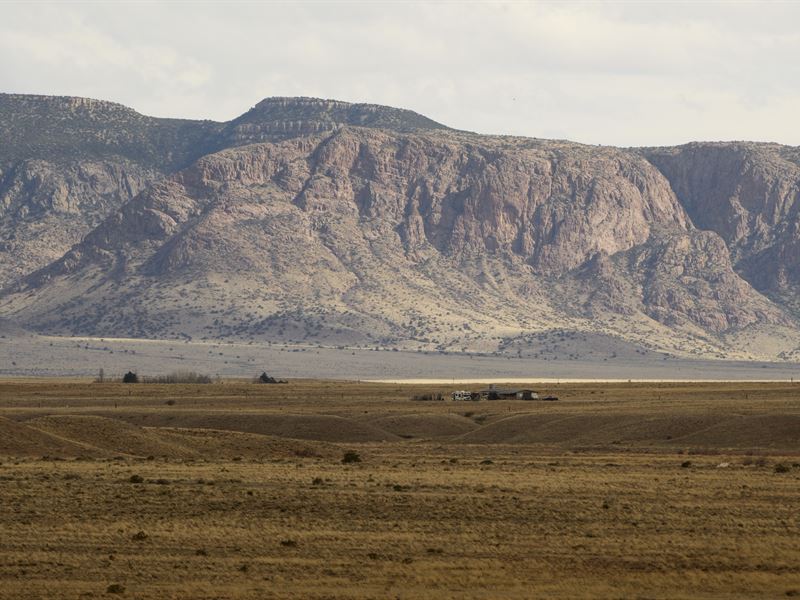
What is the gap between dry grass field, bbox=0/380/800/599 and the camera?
32750mm

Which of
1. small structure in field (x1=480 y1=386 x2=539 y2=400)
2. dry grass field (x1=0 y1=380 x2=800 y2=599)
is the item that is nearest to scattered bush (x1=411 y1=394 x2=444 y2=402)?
small structure in field (x1=480 y1=386 x2=539 y2=400)

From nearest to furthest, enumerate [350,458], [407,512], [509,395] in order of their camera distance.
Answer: [407,512], [350,458], [509,395]

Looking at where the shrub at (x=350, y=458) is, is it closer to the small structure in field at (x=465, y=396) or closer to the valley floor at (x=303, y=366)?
the small structure in field at (x=465, y=396)

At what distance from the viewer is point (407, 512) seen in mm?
42125

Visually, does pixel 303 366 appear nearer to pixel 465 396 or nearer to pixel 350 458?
pixel 465 396

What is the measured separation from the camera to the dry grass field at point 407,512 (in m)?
32.8

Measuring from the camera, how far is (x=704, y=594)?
31844mm

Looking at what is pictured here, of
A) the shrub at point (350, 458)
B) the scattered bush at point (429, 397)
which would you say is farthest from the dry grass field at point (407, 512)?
the scattered bush at point (429, 397)

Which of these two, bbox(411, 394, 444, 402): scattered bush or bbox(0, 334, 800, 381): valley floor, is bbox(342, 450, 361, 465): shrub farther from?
bbox(0, 334, 800, 381): valley floor

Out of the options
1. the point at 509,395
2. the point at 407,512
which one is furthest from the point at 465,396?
the point at 407,512

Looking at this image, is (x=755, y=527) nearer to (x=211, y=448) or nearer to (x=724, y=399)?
(x=211, y=448)

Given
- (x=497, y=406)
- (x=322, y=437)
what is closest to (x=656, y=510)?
(x=322, y=437)

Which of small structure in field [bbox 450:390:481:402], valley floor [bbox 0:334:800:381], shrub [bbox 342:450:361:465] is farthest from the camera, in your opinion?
valley floor [bbox 0:334:800:381]

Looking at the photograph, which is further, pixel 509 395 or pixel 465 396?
pixel 509 395
